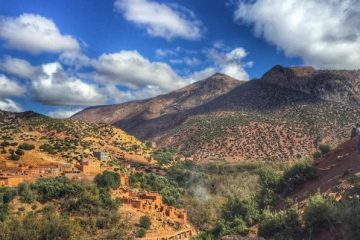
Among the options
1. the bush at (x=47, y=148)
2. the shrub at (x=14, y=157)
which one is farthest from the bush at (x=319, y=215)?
the bush at (x=47, y=148)

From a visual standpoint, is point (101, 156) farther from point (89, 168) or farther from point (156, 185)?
point (156, 185)

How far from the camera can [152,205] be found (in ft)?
149

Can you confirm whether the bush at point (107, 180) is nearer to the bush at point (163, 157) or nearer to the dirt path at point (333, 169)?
the bush at point (163, 157)

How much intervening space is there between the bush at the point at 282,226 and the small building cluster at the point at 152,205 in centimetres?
2564

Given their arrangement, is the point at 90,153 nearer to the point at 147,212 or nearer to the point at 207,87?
the point at 147,212

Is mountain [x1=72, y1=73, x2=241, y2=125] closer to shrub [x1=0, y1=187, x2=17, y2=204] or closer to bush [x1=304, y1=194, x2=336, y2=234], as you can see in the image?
shrub [x1=0, y1=187, x2=17, y2=204]

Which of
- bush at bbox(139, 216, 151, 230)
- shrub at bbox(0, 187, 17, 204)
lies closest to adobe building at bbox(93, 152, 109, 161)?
shrub at bbox(0, 187, 17, 204)

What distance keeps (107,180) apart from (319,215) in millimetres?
34106

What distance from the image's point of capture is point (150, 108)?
181875 millimetres

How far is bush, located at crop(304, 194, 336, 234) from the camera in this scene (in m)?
16.9

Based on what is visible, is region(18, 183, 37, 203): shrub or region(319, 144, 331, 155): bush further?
region(18, 183, 37, 203): shrub

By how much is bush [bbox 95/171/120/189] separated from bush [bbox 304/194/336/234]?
33339 mm

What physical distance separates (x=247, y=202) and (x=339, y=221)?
9319 millimetres

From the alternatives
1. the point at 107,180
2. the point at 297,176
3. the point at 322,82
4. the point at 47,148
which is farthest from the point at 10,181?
the point at 322,82
